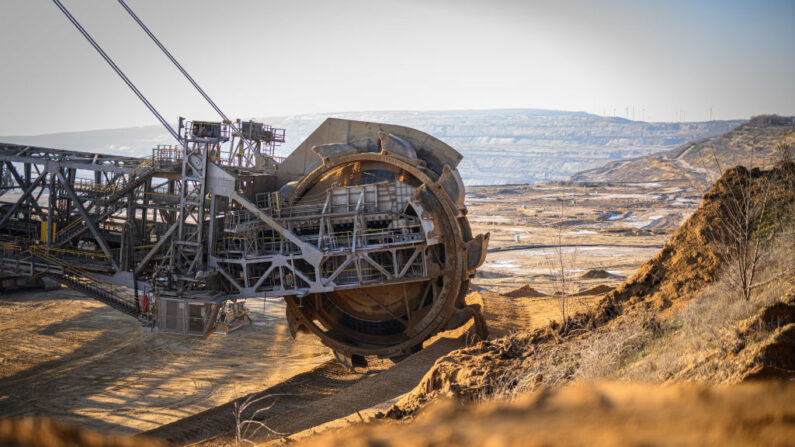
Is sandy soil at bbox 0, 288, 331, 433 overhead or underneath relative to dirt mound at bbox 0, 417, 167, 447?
underneath

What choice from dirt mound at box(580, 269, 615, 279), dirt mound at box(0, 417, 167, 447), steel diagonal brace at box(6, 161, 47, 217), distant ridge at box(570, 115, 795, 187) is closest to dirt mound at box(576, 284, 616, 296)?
dirt mound at box(580, 269, 615, 279)

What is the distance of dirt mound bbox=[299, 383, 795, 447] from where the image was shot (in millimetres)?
2490

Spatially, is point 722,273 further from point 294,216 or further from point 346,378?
point 294,216

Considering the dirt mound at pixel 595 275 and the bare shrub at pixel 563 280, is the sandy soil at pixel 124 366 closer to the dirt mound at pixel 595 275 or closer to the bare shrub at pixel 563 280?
the bare shrub at pixel 563 280

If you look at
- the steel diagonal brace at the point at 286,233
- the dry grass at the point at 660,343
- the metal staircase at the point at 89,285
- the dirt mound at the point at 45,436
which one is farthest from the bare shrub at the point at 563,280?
the metal staircase at the point at 89,285

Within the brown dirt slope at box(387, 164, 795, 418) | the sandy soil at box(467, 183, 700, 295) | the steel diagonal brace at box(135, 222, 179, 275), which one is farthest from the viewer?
the sandy soil at box(467, 183, 700, 295)

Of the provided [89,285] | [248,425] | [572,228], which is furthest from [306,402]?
[572,228]

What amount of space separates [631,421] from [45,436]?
268cm

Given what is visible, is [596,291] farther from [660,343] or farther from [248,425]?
[248,425]

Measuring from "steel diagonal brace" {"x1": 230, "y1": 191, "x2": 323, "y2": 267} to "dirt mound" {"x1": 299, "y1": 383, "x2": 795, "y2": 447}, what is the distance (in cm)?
1266

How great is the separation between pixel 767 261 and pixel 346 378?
36.4 feet

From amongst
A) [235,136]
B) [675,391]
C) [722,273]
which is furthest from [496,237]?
[675,391]

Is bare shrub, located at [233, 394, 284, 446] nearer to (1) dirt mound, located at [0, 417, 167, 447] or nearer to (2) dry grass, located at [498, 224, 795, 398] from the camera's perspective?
(2) dry grass, located at [498, 224, 795, 398]

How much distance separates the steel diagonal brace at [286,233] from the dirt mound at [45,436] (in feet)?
42.1
